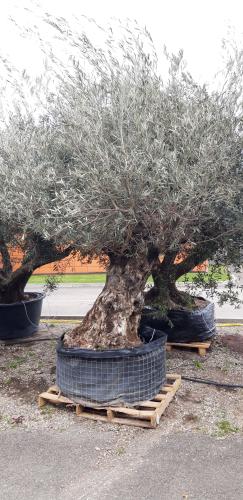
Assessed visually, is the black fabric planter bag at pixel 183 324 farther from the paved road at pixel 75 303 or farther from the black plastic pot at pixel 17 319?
the paved road at pixel 75 303

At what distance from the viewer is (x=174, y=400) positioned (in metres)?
4.05

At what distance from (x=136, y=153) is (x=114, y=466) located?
2.29m

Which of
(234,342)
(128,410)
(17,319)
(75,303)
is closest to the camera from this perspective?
(128,410)

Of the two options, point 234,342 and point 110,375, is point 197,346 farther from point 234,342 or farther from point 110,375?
point 110,375

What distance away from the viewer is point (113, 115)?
3254 millimetres

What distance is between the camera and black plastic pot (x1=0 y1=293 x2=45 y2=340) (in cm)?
638

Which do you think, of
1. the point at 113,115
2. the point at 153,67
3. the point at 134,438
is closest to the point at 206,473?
the point at 134,438

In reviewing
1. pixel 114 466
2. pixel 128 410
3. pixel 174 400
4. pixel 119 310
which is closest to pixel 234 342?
pixel 174 400

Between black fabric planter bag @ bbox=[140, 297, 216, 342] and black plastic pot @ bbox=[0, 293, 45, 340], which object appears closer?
black fabric planter bag @ bbox=[140, 297, 216, 342]

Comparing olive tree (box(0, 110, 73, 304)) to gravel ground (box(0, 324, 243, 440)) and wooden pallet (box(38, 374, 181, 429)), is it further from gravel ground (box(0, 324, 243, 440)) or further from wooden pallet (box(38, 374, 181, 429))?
gravel ground (box(0, 324, 243, 440))

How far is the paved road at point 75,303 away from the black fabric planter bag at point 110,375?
474 centimetres

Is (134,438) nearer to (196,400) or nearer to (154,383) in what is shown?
(154,383)

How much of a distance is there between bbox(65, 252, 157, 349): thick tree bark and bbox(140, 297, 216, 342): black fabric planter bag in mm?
1346

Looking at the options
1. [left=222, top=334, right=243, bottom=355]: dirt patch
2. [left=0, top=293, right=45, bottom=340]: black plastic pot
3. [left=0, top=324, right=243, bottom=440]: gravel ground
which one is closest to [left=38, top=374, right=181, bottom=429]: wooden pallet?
[left=0, top=324, right=243, bottom=440]: gravel ground
